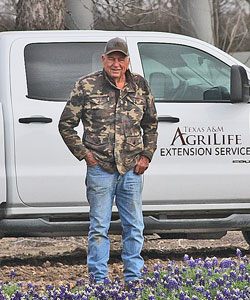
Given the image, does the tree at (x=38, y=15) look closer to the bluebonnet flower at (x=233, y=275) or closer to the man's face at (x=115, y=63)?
the man's face at (x=115, y=63)

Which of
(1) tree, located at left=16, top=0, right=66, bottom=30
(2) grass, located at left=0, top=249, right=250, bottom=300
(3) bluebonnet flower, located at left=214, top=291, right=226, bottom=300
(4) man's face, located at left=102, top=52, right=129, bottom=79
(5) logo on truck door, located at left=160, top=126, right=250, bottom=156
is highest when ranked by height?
(1) tree, located at left=16, top=0, right=66, bottom=30

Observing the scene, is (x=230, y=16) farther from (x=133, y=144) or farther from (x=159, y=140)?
(x=133, y=144)

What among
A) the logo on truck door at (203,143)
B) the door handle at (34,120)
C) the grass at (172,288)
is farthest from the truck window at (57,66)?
the grass at (172,288)

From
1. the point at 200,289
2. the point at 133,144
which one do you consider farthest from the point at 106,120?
the point at 200,289

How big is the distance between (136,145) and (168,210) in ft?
4.80

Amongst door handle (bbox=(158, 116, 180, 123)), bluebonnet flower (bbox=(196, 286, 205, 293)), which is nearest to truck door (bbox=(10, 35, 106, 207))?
door handle (bbox=(158, 116, 180, 123))

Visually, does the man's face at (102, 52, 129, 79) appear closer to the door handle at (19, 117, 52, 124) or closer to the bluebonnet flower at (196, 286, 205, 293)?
the door handle at (19, 117, 52, 124)

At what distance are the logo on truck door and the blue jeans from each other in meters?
1.24

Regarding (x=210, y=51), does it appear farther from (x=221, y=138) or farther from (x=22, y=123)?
(x=22, y=123)

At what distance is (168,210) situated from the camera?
7156 millimetres

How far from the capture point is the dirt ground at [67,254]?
7055mm

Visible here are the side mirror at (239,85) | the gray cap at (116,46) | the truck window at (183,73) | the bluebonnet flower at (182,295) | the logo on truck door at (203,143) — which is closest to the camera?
the bluebonnet flower at (182,295)

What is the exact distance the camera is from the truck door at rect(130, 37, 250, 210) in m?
7.06

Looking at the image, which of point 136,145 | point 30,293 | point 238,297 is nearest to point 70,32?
point 136,145
